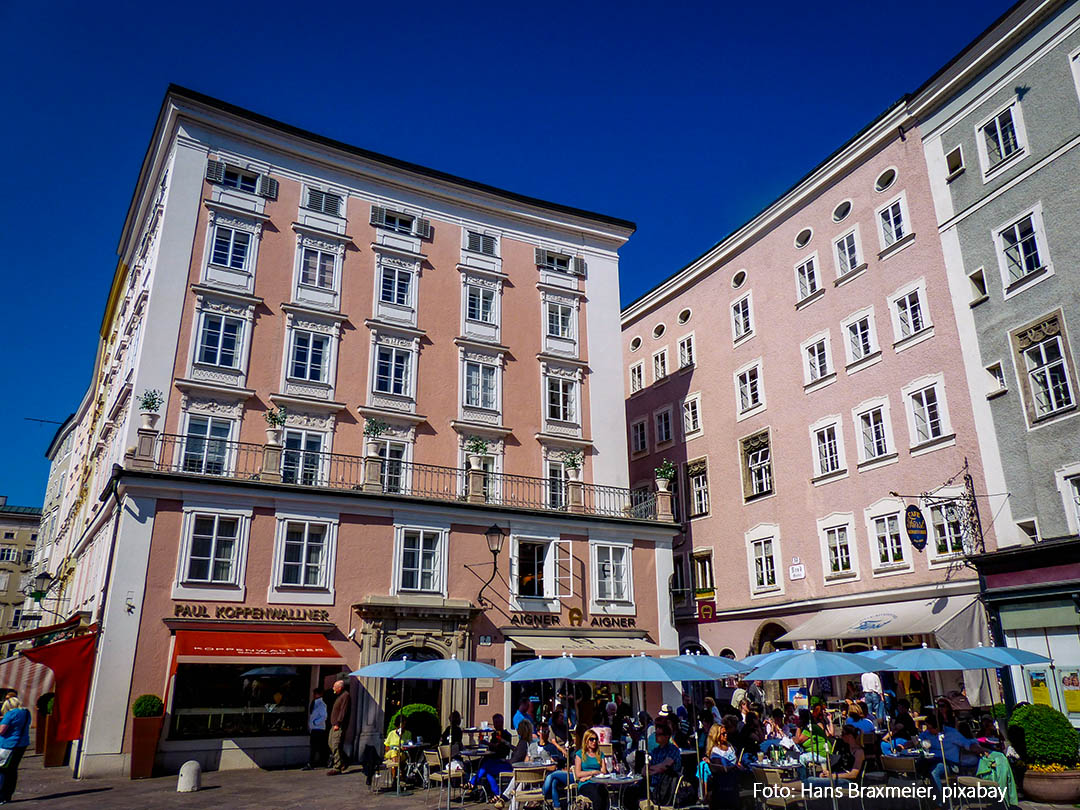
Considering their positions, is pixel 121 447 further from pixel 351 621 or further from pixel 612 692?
pixel 612 692

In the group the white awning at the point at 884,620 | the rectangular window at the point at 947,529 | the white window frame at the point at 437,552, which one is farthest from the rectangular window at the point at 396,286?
the rectangular window at the point at 947,529

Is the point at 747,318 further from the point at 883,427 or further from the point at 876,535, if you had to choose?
the point at 876,535

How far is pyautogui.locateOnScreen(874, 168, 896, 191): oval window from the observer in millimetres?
28044

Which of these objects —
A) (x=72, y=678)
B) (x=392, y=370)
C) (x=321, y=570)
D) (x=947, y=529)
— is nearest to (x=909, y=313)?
(x=947, y=529)

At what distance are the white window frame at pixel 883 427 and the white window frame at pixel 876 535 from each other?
135 cm

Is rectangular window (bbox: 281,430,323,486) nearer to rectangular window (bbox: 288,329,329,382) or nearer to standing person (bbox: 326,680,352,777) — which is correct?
rectangular window (bbox: 288,329,329,382)

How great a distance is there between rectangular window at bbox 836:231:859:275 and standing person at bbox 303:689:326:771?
22663mm

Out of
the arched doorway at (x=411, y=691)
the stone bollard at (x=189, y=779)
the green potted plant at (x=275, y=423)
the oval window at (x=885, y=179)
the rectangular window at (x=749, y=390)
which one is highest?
the oval window at (x=885, y=179)

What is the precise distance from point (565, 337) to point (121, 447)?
15.9 m

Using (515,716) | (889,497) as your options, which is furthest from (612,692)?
(889,497)

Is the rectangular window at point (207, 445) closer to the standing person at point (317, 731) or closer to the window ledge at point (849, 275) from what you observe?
the standing person at point (317, 731)

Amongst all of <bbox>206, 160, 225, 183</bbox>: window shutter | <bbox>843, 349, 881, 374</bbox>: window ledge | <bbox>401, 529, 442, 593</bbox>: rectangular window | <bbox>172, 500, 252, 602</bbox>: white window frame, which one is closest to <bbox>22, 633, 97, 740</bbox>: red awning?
<bbox>172, 500, 252, 602</bbox>: white window frame

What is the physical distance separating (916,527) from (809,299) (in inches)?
427

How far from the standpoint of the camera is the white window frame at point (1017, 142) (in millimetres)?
23000
